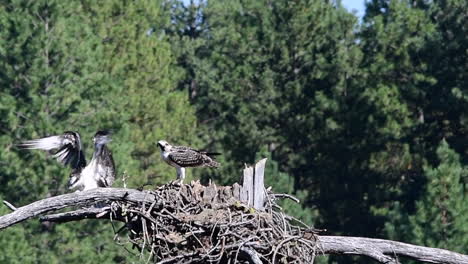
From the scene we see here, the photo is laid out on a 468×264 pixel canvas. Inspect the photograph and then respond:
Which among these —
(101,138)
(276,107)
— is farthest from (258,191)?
(276,107)

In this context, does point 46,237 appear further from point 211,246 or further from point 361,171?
point 211,246

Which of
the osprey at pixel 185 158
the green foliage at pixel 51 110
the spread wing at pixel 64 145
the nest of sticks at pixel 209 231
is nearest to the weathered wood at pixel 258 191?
the nest of sticks at pixel 209 231

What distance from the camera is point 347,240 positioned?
10555mm

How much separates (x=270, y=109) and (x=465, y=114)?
22.4ft

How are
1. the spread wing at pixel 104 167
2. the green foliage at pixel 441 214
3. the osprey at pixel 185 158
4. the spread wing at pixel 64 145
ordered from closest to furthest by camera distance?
the spread wing at pixel 64 145 < the spread wing at pixel 104 167 < the osprey at pixel 185 158 < the green foliage at pixel 441 214

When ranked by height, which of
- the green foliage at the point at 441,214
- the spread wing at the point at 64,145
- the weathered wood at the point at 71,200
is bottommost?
the green foliage at the point at 441,214

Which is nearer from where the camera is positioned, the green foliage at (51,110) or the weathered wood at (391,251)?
the weathered wood at (391,251)

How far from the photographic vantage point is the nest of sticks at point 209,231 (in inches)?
417

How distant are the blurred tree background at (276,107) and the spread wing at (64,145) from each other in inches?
583

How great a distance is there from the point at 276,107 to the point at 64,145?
91.0 feet

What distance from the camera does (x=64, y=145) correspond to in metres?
13.8

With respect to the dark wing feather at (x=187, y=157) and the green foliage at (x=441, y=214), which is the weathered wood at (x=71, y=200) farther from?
the green foliage at (x=441, y=214)

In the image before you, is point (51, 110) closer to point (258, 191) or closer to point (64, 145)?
point (64, 145)

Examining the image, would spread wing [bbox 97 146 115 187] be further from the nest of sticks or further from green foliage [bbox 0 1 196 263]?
green foliage [bbox 0 1 196 263]
